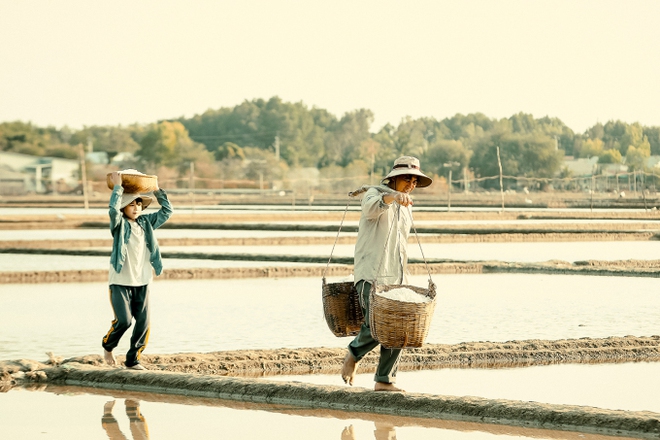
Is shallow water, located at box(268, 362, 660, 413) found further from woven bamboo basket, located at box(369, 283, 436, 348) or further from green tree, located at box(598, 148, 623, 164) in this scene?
green tree, located at box(598, 148, 623, 164)

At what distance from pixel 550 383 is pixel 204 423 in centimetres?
227

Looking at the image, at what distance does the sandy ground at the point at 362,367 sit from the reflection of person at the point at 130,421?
1.22ft

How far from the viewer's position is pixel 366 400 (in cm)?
569

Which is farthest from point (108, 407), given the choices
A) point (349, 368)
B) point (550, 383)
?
point (550, 383)

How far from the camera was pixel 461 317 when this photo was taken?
10.1m

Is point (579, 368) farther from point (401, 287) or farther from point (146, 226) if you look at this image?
point (146, 226)

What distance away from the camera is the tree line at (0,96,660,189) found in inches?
3305

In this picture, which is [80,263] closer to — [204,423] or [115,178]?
[115,178]

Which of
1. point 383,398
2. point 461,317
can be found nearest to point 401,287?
point 383,398

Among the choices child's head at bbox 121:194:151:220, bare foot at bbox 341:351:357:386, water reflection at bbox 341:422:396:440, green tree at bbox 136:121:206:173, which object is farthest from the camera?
green tree at bbox 136:121:206:173

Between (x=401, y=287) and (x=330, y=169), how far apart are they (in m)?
84.9

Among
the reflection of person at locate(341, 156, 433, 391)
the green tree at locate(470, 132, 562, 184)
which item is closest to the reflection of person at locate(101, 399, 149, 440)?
the reflection of person at locate(341, 156, 433, 391)

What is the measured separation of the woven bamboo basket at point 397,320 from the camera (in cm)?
534

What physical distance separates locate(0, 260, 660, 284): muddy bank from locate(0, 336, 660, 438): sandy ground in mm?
7080
